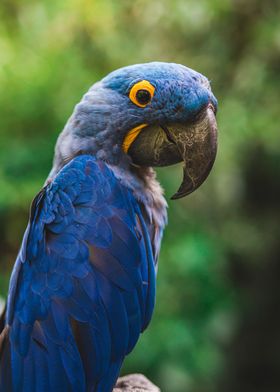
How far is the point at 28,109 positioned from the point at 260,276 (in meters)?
3.25

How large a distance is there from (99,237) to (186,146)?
16.0 inches

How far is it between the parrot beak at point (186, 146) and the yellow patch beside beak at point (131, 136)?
0.4 inches

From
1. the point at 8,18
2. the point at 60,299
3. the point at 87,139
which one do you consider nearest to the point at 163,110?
the point at 87,139

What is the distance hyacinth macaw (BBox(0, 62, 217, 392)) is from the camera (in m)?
2.03

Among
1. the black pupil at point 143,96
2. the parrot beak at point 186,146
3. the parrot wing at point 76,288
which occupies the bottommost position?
the parrot wing at point 76,288

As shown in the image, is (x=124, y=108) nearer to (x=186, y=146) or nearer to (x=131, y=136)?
(x=131, y=136)

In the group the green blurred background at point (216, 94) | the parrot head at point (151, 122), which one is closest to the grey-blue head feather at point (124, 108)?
the parrot head at point (151, 122)

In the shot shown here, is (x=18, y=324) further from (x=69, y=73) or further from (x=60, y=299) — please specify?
(x=69, y=73)

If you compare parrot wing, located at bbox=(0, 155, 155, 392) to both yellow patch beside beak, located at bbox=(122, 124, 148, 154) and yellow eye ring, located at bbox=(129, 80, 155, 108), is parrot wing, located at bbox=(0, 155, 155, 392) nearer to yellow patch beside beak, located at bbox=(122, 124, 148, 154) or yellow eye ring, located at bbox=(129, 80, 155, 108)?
yellow patch beside beak, located at bbox=(122, 124, 148, 154)

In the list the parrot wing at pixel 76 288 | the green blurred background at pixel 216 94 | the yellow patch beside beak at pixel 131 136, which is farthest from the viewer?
Answer: the green blurred background at pixel 216 94

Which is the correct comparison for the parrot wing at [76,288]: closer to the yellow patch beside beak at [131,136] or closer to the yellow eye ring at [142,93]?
the yellow patch beside beak at [131,136]

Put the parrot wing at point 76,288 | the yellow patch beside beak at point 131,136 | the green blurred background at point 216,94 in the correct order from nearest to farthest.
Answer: the parrot wing at point 76,288 → the yellow patch beside beak at point 131,136 → the green blurred background at point 216,94

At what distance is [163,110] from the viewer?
2.07m

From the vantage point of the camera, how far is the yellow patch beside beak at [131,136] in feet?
7.00
